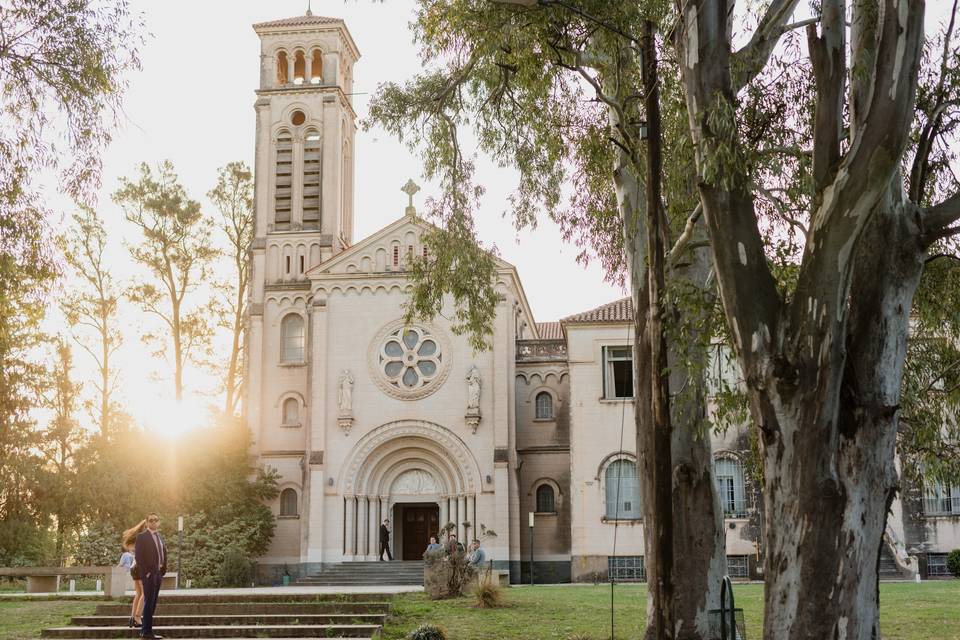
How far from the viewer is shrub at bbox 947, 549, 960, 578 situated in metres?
34.2

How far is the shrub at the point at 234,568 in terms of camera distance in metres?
35.6

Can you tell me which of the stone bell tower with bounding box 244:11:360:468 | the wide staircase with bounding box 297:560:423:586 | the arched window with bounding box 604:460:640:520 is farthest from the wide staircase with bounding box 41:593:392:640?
the stone bell tower with bounding box 244:11:360:468

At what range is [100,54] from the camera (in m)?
13.6

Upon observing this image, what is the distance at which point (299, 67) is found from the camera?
4438cm

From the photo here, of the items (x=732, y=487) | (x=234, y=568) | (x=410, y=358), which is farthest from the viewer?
(x=410, y=358)

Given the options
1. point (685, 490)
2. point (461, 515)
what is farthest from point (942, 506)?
point (685, 490)

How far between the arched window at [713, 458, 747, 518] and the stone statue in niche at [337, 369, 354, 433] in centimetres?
1237

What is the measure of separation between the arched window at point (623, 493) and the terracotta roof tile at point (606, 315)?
15.6 ft

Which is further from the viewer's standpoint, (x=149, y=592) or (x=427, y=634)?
(x=149, y=592)

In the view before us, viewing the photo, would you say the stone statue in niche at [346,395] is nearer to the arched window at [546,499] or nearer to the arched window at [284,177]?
the arched window at [284,177]

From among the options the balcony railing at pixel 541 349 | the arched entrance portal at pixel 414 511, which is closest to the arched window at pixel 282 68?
the balcony railing at pixel 541 349

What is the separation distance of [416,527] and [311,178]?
44.5 feet

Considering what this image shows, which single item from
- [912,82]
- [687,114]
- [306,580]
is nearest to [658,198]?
[687,114]

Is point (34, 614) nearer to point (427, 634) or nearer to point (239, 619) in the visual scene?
point (239, 619)
